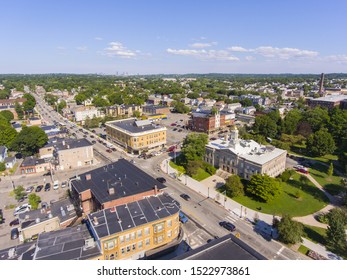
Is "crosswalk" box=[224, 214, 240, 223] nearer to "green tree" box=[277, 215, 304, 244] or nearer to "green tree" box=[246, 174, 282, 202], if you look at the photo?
"green tree" box=[277, 215, 304, 244]

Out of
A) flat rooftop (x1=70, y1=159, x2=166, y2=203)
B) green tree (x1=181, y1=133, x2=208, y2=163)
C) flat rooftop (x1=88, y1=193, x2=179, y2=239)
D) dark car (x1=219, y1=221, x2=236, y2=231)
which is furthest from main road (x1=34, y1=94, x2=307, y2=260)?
flat rooftop (x1=70, y1=159, x2=166, y2=203)

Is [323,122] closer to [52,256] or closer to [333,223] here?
[333,223]

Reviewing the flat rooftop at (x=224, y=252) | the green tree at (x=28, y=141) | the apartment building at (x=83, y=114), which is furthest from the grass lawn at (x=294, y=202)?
the apartment building at (x=83, y=114)

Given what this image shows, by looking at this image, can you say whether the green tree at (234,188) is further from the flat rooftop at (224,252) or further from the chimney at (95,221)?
the chimney at (95,221)

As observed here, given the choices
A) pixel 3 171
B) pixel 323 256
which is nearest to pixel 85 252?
pixel 323 256

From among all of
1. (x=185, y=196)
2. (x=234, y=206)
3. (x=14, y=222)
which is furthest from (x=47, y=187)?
(x=234, y=206)
